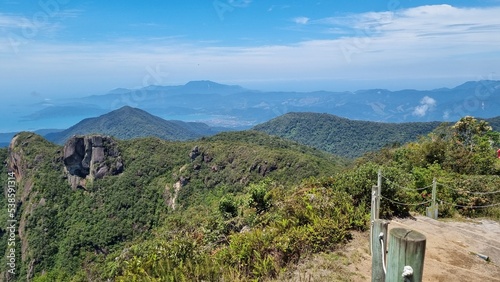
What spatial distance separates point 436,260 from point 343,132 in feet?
409

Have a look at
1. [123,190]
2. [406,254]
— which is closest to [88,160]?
[123,190]

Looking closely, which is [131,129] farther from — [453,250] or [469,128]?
[453,250]

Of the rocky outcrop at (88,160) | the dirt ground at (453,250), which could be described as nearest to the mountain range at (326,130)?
the rocky outcrop at (88,160)

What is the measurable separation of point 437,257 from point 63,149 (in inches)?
2500

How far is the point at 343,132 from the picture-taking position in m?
126

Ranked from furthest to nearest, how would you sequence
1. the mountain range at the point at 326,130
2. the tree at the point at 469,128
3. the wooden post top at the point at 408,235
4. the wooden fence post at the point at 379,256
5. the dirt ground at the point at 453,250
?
the mountain range at the point at 326,130, the tree at the point at 469,128, the dirt ground at the point at 453,250, the wooden fence post at the point at 379,256, the wooden post top at the point at 408,235

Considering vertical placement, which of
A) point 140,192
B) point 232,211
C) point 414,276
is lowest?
point 140,192

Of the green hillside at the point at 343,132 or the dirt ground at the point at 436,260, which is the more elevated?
the dirt ground at the point at 436,260

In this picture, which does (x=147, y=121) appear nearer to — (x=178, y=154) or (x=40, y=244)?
(x=178, y=154)

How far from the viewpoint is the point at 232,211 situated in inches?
368

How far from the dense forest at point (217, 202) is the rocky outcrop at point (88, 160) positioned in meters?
1.37

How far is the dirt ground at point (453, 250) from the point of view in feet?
16.4

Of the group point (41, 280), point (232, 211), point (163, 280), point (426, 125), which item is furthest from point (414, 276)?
point (426, 125)

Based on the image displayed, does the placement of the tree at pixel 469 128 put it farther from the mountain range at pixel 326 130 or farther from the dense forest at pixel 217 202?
the mountain range at pixel 326 130
